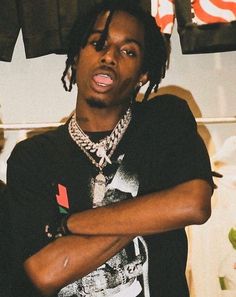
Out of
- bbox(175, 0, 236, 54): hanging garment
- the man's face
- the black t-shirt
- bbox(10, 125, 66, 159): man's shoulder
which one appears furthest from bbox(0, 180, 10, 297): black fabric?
bbox(175, 0, 236, 54): hanging garment

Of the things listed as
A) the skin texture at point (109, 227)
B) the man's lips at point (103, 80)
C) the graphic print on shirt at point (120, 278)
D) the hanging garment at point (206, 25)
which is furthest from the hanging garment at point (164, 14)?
the graphic print on shirt at point (120, 278)

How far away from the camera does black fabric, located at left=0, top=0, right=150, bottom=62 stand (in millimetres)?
1716

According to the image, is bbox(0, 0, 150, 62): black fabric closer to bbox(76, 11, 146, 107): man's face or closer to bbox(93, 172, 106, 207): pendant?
bbox(76, 11, 146, 107): man's face

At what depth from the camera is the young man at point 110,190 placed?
114 cm

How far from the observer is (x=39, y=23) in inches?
68.1

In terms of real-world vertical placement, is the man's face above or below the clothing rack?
above

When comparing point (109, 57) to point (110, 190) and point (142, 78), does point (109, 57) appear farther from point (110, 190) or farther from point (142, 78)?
point (110, 190)

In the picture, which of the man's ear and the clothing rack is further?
the clothing rack

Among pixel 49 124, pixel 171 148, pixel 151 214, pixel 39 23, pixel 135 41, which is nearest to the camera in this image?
pixel 151 214

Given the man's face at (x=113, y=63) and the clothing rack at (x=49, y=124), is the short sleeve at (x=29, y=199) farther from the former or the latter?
the clothing rack at (x=49, y=124)

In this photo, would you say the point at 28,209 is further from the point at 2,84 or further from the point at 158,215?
the point at 2,84

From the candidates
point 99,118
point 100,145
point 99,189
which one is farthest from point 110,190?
point 99,118

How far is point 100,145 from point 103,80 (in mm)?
197

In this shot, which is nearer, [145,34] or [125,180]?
[125,180]
